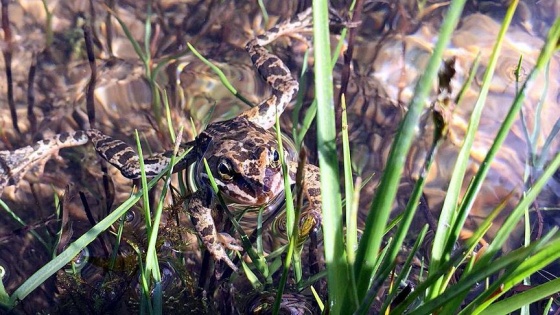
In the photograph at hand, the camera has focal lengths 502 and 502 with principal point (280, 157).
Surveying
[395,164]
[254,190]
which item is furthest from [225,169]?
[395,164]

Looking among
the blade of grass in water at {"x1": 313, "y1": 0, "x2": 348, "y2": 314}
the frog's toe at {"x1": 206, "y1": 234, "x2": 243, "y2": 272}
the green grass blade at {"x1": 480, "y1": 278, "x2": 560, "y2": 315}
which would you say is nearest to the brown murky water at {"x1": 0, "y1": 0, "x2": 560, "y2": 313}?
the frog's toe at {"x1": 206, "y1": 234, "x2": 243, "y2": 272}

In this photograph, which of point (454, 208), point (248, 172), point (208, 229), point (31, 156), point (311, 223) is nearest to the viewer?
point (454, 208)

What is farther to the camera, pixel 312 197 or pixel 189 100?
pixel 189 100

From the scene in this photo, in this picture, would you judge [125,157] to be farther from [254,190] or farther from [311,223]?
Result: [311,223]

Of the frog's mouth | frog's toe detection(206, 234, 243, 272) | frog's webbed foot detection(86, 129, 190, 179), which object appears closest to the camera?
frog's toe detection(206, 234, 243, 272)

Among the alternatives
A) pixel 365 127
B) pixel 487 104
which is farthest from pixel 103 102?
pixel 487 104

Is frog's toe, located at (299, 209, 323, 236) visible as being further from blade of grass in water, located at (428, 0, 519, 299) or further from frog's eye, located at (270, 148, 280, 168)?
blade of grass in water, located at (428, 0, 519, 299)
